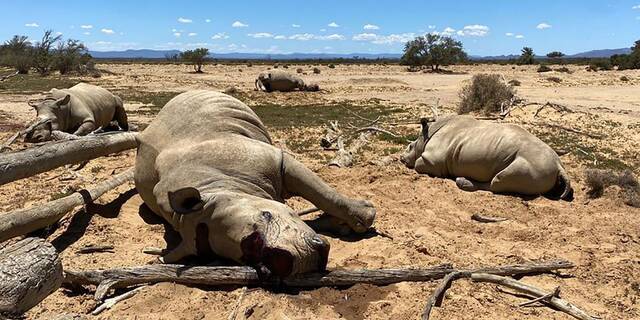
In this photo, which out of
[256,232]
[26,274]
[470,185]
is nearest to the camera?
[26,274]

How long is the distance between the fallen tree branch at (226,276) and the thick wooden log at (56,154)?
5.98 ft

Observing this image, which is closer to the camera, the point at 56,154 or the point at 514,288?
the point at 514,288

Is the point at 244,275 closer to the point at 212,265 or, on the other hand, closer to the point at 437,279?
the point at 212,265

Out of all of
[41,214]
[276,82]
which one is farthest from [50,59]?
[41,214]

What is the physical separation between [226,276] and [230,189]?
95cm

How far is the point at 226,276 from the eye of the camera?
4.95 m

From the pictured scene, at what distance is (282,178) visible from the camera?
6332mm

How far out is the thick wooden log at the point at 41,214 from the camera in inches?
231

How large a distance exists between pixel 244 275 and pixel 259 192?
1117mm

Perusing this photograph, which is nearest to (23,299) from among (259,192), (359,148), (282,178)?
(259,192)

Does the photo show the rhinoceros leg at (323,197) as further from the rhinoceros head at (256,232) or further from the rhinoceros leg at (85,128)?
the rhinoceros leg at (85,128)

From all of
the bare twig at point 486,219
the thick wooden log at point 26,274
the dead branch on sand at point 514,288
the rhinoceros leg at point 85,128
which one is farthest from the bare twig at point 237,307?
the rhinoceros leg at point 85,128

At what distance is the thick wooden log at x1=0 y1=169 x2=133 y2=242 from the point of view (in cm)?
587

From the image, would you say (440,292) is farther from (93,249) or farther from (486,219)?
(93,249)
